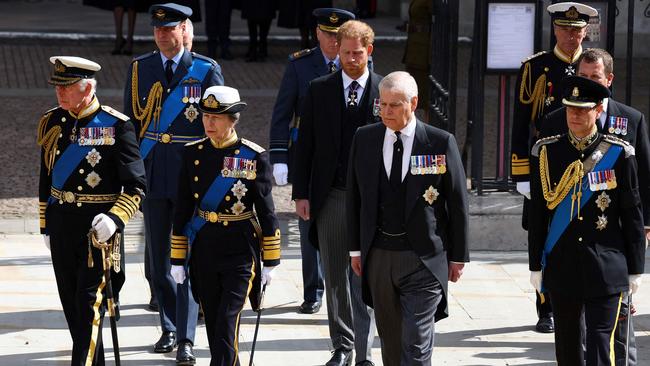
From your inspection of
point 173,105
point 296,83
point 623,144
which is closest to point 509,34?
point 296,83

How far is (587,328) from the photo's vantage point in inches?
254

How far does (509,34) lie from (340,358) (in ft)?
11.2

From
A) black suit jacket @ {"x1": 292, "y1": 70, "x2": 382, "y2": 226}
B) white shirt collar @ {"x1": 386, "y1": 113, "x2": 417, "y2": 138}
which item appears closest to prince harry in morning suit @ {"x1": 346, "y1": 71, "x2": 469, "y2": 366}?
white shirt collar @ {"x1": 386, "y1": 113, "x2": 417, "y2": 138}

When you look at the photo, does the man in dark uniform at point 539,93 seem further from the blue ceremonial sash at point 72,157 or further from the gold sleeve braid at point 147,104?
the blue ceremonial sash at point 72,157

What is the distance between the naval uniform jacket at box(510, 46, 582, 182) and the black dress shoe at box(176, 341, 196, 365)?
7.17 feet

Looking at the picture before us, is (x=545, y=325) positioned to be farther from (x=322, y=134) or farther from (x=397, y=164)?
(x=397, y=164)

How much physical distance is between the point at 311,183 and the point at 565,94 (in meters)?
1.72

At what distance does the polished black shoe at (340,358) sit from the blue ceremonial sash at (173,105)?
164cm

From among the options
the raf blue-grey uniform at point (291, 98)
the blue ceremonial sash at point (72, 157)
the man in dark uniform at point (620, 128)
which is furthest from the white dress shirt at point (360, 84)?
the blue ceremonial sash at point (72, 157)

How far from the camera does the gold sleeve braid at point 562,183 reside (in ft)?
21.3

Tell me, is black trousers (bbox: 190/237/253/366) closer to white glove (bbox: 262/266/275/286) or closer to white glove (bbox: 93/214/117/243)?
white glove (bbox: 262/266/275/286)

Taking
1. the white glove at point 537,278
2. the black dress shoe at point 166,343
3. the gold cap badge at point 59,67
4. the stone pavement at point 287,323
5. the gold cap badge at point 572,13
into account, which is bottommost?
the stone pavement at point 287,323

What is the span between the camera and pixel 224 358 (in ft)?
22.4

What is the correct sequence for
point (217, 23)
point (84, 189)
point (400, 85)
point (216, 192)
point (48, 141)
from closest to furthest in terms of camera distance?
point (400, 85) < point (216, 192) < point (84, 189) < point (48, 141) < point (217, 23)
